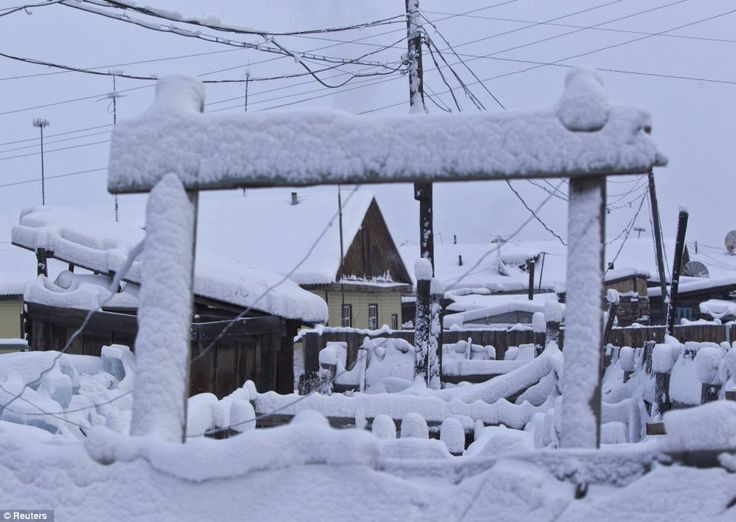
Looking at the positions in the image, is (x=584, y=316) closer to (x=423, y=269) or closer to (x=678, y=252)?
(x=423, y=269)

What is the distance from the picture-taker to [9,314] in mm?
25297

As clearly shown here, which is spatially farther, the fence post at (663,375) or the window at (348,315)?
the window at (348,315)

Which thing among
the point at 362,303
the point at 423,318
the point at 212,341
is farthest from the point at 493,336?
the point at 362,303

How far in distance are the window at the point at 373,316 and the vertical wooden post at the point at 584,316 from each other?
27.5 meters

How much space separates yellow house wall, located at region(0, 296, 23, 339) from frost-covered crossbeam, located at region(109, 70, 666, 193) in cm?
2455

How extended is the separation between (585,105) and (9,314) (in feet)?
84.3

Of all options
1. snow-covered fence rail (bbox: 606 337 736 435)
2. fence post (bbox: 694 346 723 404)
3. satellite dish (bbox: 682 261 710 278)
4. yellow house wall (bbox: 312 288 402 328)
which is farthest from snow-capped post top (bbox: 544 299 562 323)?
satellite dish (bbox: 682 261 710 278)

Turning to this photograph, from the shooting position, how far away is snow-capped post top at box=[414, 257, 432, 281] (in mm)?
10773

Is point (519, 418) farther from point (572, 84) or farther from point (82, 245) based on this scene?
point (82, 245)

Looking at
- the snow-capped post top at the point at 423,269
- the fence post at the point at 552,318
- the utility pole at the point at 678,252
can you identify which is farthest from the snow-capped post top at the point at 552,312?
the utility pole at the point at 678,252

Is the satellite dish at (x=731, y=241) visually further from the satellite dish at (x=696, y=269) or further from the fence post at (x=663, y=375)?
the fence post at (x=663, y=375)

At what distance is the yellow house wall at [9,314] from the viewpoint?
25250 mm

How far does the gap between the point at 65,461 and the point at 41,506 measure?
0.56ft

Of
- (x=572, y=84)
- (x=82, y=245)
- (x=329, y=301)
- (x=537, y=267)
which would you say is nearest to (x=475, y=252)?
(x=537, y=267)
